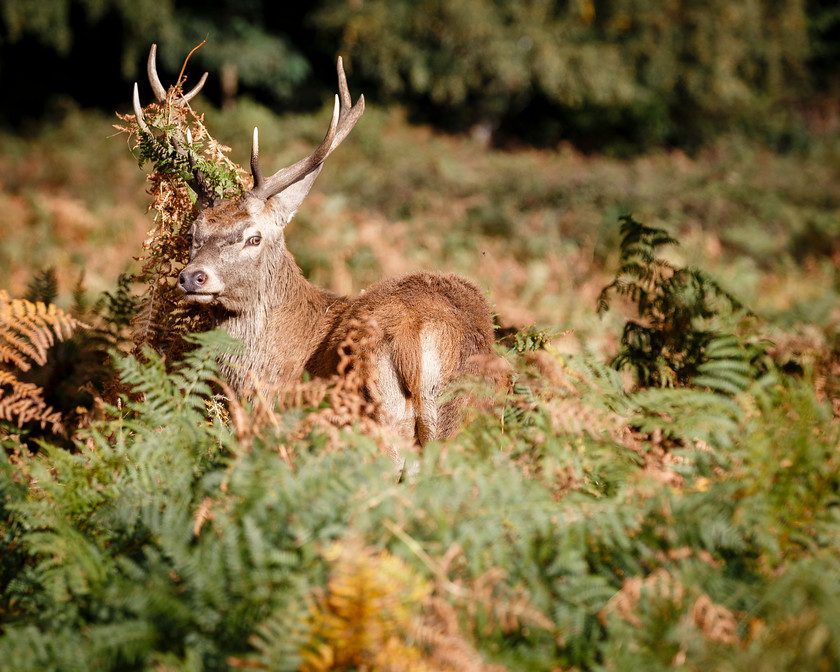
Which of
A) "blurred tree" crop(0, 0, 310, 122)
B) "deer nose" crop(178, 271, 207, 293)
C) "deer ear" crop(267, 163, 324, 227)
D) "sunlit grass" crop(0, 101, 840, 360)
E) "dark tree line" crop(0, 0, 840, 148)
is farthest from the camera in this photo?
"dark tree line" crop(0, 0, 840, 148)

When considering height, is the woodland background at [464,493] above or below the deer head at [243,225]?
below

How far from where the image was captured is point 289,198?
4637 millimetres

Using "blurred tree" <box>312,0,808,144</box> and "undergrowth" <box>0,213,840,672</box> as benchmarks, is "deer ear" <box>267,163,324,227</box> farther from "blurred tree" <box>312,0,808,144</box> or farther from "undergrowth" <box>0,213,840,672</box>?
"blurred tree" <box>312,0,808,144</box>

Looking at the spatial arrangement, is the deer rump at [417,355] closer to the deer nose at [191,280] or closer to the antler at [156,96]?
the deer nose at [191,280]

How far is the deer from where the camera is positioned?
377 centimetres

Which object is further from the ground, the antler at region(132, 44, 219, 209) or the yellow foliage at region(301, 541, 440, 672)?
the antler at region(132, 44, 219, 209)

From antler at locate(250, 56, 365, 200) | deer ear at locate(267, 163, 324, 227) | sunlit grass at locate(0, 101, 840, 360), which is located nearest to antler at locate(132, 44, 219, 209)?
antler at locate(250, 56, 365, 200)

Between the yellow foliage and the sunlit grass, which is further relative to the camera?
the sunlit grass

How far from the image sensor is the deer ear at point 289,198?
14.9 ft

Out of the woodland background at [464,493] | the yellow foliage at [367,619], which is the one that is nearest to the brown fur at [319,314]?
the woodland background at [464,493]

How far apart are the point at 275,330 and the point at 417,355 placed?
1.22m

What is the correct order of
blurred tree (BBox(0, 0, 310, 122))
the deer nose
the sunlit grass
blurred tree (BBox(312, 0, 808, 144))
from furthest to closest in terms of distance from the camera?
blurred tree (BBox(312, 0, 808, 144)), blurred tree (BBox(0, 0, 310, 122)), the sunlit grass, the deer nose

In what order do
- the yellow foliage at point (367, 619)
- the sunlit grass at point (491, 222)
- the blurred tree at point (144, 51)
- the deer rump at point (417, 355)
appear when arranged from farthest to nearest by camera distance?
the blurred tree at point (144, 51) < the sunlit grass at point (491, 222) < the deer rump at point (417, 355) < the yellow foliage at point (367, 619)

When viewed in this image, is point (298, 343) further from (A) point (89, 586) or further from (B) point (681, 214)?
(B) point (681, 214)
